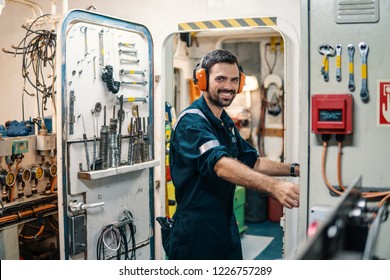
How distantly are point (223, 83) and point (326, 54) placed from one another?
2.99 feet

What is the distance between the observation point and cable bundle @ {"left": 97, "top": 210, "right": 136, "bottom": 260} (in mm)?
3305

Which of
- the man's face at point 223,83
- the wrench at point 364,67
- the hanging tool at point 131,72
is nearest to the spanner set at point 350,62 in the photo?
the wrench at point 364,67

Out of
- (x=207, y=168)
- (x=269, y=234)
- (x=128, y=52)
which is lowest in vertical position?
(x=269, y=234)

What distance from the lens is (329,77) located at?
1.85 metres

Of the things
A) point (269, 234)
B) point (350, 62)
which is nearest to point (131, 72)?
point (350, 62)

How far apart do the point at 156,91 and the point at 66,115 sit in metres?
0.89

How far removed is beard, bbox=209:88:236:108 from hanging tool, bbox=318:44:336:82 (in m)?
0.85

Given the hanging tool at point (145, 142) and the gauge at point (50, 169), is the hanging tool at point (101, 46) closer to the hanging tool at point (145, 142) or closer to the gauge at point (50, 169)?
the hanging tool at point (145, 142)

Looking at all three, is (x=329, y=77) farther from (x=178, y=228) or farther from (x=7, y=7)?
(x=7, y=7)

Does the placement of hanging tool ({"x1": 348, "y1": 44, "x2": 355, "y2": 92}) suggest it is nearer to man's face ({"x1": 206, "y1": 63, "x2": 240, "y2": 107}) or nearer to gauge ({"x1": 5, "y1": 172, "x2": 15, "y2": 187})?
man's face ({"x1": 206, "y1": 63, "x2": 240, "y2": 107})

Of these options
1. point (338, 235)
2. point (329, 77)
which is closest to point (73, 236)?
point (329, 77)

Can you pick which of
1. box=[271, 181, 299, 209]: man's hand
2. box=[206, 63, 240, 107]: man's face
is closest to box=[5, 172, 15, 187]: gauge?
box=[206, 63, 240, 107]: man's face

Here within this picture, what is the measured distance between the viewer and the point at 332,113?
71.5 inches

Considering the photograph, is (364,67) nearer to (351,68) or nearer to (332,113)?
(351,68)
